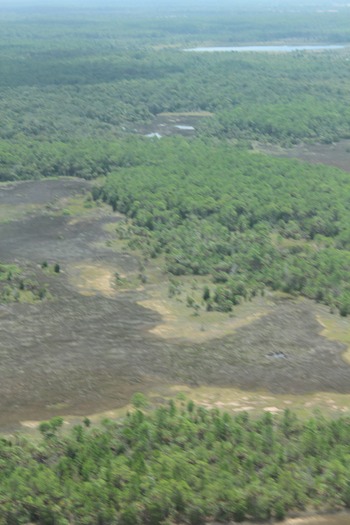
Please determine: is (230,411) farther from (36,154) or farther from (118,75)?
(118,75)

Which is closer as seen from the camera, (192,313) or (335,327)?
(335,327)

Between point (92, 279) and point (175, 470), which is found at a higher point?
point (175, 470)

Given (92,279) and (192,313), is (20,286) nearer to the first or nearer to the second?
(92,279)

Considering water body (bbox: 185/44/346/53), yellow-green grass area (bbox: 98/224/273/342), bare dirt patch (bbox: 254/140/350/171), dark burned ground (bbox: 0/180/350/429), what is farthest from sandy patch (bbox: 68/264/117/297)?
water body (bbox: 185/44/346/53)

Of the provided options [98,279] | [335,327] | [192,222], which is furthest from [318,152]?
[335,327]

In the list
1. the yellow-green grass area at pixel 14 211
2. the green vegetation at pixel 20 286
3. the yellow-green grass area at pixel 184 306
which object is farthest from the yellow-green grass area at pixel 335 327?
the yellow-green grass area at pixel 14 211

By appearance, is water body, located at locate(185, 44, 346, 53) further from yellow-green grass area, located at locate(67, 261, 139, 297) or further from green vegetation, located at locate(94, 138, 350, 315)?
yellow-green grass area, located at locate(67, 261, 139, 297)

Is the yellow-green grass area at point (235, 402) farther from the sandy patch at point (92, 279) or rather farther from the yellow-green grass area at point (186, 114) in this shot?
the yellow-green grass area at point (186, 114)
